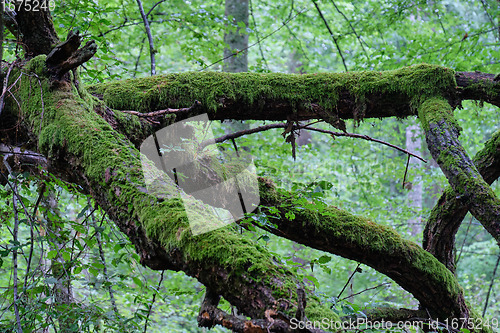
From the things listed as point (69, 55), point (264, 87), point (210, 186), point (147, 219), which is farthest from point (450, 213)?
point (69, 55)

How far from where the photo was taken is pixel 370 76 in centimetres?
343

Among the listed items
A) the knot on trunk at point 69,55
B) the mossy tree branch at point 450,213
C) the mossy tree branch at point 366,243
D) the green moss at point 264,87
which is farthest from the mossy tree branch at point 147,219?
the mossy tree branch at point 450,213

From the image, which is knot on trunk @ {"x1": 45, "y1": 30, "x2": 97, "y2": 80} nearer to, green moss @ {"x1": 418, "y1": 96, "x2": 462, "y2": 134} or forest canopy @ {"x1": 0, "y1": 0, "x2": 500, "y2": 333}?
forest canopy @ {"x1": 0, "y1": 0, "x2": 500, "y2": 333}

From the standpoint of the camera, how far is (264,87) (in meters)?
3.37

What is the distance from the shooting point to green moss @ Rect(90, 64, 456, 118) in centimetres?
332

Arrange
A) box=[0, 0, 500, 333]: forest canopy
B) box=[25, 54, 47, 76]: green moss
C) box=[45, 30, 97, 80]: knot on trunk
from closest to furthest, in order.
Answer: box=[0, 0, 500, 333]: forest canopy, box=[45, 30, 97, 80]: knot on trunk, box=[25, 54, 47, 76]: green moss

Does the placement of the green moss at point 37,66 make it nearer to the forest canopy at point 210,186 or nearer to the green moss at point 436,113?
the forest canopy at point 210,186

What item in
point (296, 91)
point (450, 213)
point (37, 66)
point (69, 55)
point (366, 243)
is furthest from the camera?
point (450, 213)

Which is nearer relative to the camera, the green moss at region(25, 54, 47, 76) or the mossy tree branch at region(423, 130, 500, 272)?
the green moss at region(25, 54, 47, 76)

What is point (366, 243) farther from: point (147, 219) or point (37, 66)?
point (37, 66)

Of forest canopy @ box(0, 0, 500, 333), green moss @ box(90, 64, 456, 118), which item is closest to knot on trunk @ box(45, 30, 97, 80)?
forest canopy @ box(0, 0, 500, 333)

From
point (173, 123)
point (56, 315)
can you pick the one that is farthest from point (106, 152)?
point (56, 315)

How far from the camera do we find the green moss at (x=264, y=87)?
3.32 m

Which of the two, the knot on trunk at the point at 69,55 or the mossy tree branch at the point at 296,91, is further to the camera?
the mossy tree branch at the point at 296,91
